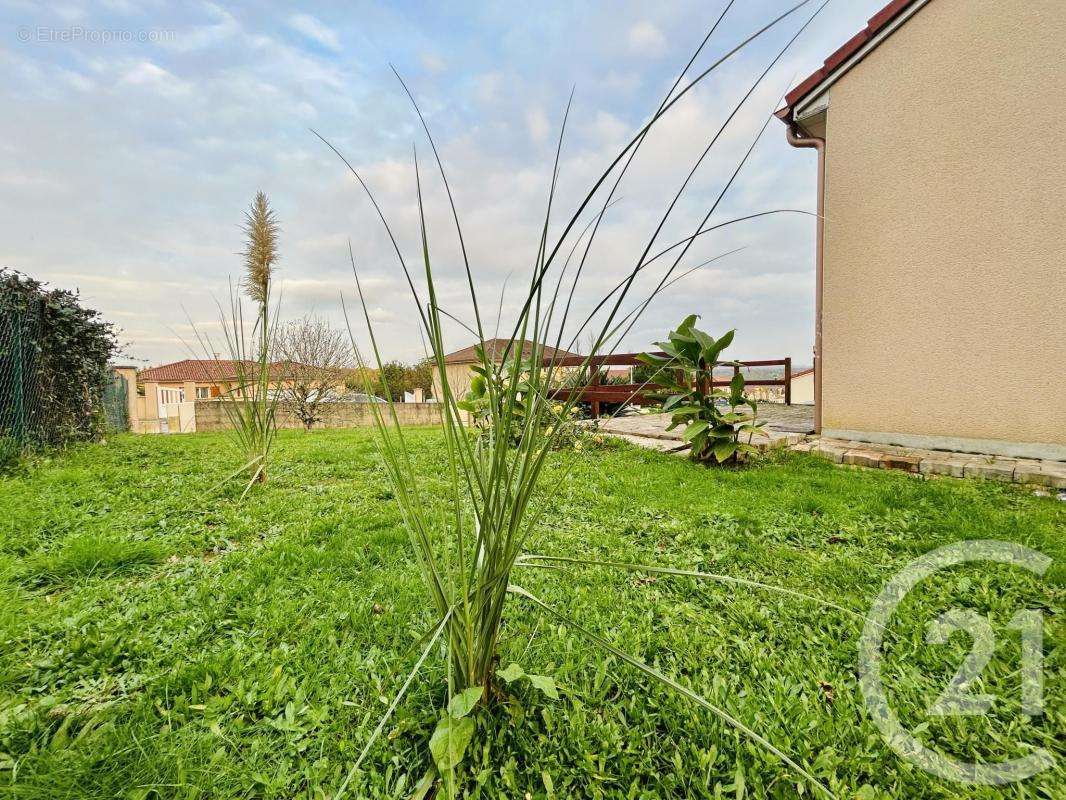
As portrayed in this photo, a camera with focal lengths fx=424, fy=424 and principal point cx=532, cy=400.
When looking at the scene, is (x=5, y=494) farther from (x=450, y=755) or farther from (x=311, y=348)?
(x=311, y=348)

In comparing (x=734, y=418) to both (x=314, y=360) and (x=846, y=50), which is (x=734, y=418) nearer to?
(x=846, y=50)

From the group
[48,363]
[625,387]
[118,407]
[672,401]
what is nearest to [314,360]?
[118,407]

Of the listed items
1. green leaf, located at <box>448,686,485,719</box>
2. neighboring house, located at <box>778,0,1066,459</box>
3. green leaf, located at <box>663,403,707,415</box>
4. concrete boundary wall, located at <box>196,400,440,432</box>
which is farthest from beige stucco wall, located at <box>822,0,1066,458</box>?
concrete boundary wall, located at <box>196,400,440,432</box>

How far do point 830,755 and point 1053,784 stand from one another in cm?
44

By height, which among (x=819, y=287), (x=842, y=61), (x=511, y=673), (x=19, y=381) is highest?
(x=842, y=61)

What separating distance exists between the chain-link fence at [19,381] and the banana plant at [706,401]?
5495 mm

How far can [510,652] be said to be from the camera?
1.23 m

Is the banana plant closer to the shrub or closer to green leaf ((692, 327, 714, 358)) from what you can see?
green leaf ((692, 327, 714, 358))

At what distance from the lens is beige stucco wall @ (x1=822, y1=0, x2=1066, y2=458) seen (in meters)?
3.10

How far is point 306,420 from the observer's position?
42.7 feet

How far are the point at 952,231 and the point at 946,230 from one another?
42 millimetres

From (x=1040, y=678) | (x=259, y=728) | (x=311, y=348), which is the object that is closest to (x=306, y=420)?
(x=311, y=348)

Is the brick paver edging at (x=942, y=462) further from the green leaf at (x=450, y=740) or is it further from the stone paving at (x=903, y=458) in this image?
the green leaf at (x=450, y=740)

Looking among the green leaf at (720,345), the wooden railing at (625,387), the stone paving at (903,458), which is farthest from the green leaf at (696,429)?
the stone paving at (903,458)
